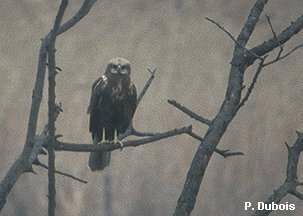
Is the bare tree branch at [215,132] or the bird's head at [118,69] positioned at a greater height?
the bird's head at [118,69]

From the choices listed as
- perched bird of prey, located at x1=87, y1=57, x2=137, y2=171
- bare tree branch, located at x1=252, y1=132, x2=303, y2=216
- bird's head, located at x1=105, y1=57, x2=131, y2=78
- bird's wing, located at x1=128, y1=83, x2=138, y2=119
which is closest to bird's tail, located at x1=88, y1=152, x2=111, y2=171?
perched bird of prey, located at x1=87, y1=57, x2=137, y2=171

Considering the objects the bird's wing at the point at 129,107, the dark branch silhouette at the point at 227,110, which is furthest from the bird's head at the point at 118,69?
the dark branch silhouette at the point at 227,110

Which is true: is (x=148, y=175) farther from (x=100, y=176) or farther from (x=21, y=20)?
(x=21, y=20)

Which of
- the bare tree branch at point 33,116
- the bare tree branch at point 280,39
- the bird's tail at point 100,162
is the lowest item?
the bare tree branch at point 33,116

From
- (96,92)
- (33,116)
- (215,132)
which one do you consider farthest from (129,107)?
(33,116)

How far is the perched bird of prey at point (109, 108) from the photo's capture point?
389cm

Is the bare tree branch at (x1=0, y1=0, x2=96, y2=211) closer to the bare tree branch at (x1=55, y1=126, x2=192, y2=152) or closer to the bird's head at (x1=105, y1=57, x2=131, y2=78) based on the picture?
the bare tree branch at (x1=55, y1=126, x2=192, y2=152)

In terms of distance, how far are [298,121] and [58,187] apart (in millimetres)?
1481

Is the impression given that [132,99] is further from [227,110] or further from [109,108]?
[227,110]

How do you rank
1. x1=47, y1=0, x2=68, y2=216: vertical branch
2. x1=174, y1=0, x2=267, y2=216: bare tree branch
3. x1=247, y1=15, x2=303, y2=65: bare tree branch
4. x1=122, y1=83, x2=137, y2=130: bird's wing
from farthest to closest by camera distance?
x1=122, y1=83, x2=137, y2=130: bird's wing
x1=247, y1=15, x2=303, y2=65: bare tree branch
x1=174, y1=0, x2=267, y2=216: bare tree branch
x1=47, y1=0, x2=68, y2=216: vertical branch

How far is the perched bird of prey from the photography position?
12.8ft

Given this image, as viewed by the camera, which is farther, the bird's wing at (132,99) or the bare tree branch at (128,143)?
the bird's wing at (132,99)

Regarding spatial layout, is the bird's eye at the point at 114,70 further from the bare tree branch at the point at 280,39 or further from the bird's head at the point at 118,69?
the bare tree branch at the point at 280,39

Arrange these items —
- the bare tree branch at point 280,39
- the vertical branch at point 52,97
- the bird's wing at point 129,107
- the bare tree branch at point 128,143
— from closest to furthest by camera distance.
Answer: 1. the vertical branch at point 52,97
2. the bare tree branch at point 280,39
3. the bare tree branch at point 128,143
4. the bird's wing at point 129,107
